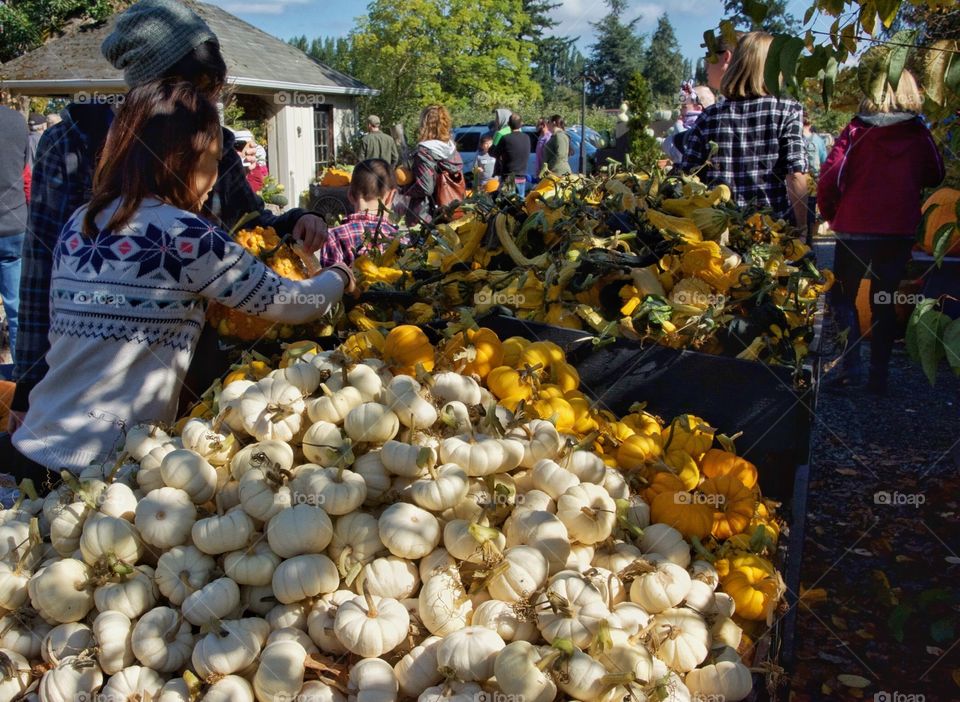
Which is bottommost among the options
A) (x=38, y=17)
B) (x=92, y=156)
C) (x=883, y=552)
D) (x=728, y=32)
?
(x=883, y=552)

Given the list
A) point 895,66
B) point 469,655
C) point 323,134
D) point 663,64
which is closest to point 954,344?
point 895,66

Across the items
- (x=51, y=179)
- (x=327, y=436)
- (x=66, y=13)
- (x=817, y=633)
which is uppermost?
(x=66, y=13)

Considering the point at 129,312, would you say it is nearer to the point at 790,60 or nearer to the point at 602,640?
the point at 602,640

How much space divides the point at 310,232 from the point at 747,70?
2.87m

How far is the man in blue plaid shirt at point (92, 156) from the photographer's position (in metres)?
2.42

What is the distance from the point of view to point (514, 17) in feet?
107

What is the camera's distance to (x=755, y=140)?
4562 millimetres

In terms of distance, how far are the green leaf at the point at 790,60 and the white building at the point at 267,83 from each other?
15.0 meters

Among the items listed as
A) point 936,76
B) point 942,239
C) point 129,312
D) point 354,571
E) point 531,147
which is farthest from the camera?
point 531,147

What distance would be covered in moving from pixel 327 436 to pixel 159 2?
1.47m

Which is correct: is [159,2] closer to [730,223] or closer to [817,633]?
[730,223]

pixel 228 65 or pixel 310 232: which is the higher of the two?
pixel 228 65

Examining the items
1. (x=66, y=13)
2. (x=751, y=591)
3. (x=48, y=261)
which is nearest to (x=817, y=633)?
(x=751, y=591)

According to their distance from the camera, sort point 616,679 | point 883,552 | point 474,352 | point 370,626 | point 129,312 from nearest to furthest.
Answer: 1. point 616,679
2. point 370,626
3. point 129,312
4. point 474,352
5. point 883,552
